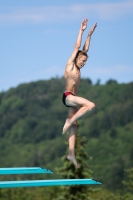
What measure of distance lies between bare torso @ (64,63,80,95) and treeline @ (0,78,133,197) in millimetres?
97263

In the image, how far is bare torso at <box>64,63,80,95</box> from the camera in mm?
11805

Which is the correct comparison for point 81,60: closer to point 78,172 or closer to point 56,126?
point 78,172

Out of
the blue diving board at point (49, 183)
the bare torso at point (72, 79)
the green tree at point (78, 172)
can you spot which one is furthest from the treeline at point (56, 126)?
the bare torso at point (72, 79)

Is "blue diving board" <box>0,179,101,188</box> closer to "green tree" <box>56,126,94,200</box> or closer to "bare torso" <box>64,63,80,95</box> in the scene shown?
"bare torso" <box>64,63,80,95</box>

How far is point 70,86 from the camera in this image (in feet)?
38.9

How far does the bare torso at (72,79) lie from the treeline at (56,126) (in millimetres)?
97263

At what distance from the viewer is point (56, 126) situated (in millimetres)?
145875

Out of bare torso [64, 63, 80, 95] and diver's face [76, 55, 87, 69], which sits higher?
diver's face [76, 55, 87, 69]

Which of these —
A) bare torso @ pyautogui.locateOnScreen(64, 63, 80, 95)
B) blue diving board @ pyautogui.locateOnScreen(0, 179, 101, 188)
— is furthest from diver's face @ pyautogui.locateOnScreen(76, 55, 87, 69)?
blue diving board @ pyautogui.locateOnScreen(0, 179, 101, 188)

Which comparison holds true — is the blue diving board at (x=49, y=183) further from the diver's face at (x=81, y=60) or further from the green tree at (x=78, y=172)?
the green tree at (x=78, y=172)

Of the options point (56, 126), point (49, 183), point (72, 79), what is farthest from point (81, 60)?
point (56, 126)

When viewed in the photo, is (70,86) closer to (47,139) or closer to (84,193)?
(84,193)

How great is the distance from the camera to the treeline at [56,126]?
126 metres

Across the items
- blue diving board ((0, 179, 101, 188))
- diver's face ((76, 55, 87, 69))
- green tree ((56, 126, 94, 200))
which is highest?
green tree ((56, 126, 94, 200))
